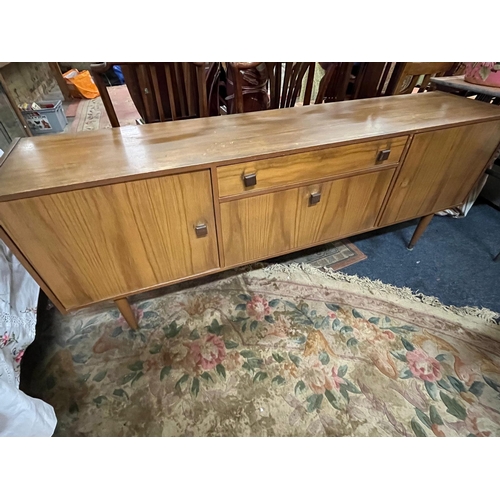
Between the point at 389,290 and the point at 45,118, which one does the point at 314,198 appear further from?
the point at 45,118

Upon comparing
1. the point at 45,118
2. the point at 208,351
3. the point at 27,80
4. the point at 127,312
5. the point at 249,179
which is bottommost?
the point at 208,351

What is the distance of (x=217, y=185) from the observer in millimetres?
799

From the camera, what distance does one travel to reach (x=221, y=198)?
834 millimetres

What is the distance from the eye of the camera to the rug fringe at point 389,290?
3.99 feet

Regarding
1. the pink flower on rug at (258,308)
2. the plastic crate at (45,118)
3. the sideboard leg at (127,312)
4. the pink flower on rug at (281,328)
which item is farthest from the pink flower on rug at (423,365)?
the plastic crate at (45,118)

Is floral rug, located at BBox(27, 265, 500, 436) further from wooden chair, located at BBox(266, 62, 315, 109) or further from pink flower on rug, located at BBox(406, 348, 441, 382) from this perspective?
wooden chair, located at BBox(266, 62, 315, 109)

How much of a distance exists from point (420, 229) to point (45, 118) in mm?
3180

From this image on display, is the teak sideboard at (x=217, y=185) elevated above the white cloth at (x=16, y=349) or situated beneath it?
elevated above

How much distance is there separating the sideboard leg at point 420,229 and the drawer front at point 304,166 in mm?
534

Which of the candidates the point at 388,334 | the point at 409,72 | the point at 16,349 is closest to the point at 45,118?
the point at 16,349

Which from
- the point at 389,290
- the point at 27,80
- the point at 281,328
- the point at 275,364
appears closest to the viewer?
the point at 275,364

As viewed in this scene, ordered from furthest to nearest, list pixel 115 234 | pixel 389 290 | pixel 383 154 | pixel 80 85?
pixel 80 85, pixel 389 290, pixel 383 154, pixel 115 234

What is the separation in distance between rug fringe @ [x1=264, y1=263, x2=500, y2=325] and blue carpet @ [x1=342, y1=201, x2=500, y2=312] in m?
0.03

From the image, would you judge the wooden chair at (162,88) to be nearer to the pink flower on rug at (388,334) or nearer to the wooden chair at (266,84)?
the wooden chair at (266,84)
